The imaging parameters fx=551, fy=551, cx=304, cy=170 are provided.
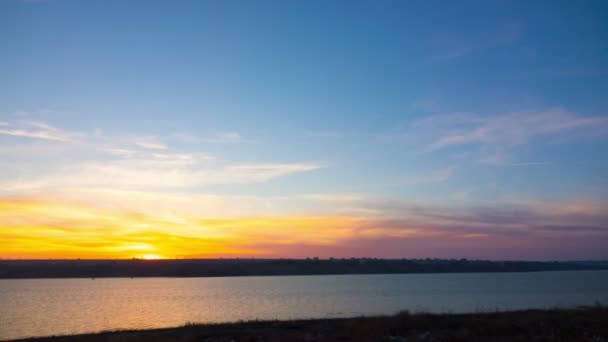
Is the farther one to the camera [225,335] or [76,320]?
[76,320]

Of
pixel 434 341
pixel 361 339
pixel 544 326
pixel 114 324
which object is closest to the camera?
pixel 434 341

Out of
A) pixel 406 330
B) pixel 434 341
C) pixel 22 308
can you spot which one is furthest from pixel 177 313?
pixel 434 341

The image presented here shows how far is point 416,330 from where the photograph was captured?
25.4 meters

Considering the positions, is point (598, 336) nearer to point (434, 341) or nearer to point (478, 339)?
point (478, 339)

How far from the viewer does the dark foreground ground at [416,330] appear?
23.0 m

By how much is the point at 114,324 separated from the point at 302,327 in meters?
23.6

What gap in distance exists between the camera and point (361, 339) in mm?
23438

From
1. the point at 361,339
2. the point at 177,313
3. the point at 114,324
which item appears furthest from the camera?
the point at 177,313

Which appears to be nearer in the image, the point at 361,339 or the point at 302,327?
the point at 361,339

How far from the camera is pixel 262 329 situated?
27797 mm

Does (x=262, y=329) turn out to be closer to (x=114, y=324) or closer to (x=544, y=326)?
(x=544, y=326)

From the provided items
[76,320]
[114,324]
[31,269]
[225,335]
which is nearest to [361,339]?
[225,335]

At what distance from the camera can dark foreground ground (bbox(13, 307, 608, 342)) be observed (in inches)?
904

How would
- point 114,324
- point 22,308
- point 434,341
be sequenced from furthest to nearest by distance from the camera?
point 22,308
point 114,324
point 434,341
